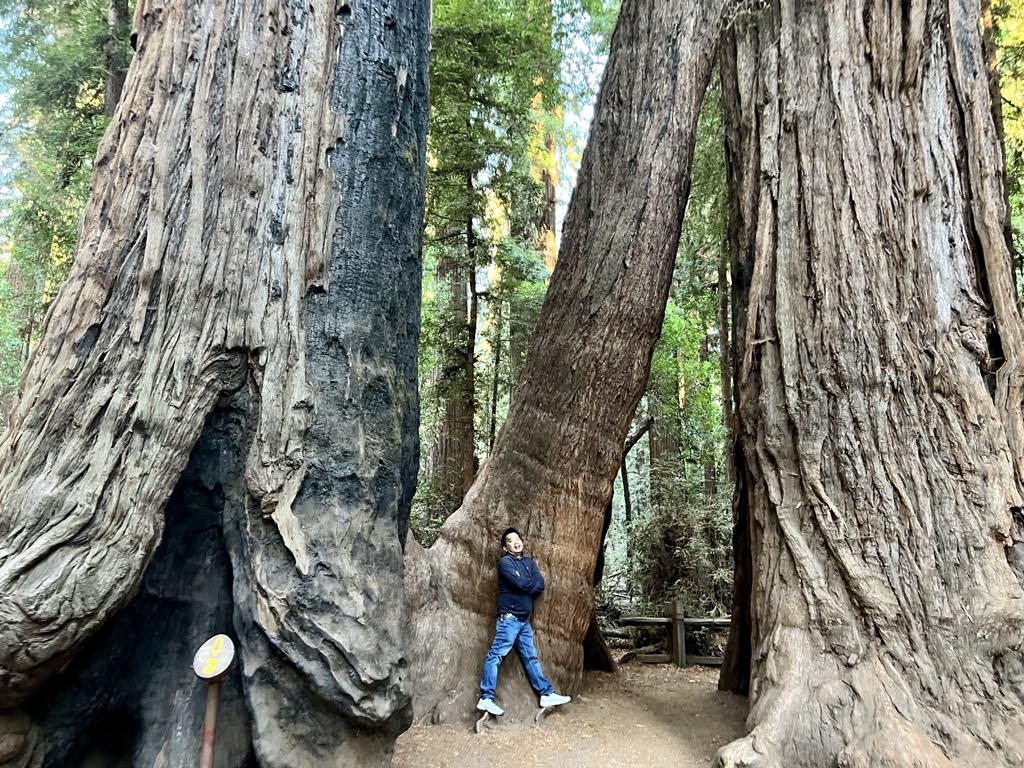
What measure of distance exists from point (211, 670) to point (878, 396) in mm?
3996

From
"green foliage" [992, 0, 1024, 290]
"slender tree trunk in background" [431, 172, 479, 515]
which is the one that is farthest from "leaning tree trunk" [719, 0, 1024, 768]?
"slender tree trunk in background" [431, 172, 479, 515]

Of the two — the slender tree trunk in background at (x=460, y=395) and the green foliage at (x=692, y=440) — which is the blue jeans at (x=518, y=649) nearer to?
the slender tree trunk in background at (x=460, y=395)

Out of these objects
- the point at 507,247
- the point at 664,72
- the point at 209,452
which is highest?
the point at 664,72

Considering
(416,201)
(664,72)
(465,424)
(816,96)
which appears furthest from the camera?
(465,424)

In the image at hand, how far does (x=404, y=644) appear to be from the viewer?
3.15m

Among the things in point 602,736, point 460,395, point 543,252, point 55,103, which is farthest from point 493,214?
point 602,736

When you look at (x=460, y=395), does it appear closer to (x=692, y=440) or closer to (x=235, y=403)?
(x=692, y=440)

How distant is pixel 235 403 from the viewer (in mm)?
3135

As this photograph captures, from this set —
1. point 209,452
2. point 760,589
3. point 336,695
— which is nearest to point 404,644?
point 336,695

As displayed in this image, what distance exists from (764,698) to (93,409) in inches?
152

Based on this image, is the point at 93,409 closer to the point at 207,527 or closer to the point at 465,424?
the point at 207,527

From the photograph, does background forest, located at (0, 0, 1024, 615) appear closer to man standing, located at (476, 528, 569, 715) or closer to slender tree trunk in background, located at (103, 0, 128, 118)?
slender tree trunk in background, located at (103, 0, 128, 118)

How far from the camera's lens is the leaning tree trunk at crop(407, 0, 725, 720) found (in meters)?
5.24

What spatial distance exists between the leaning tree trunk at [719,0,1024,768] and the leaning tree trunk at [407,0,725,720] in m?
0.71
